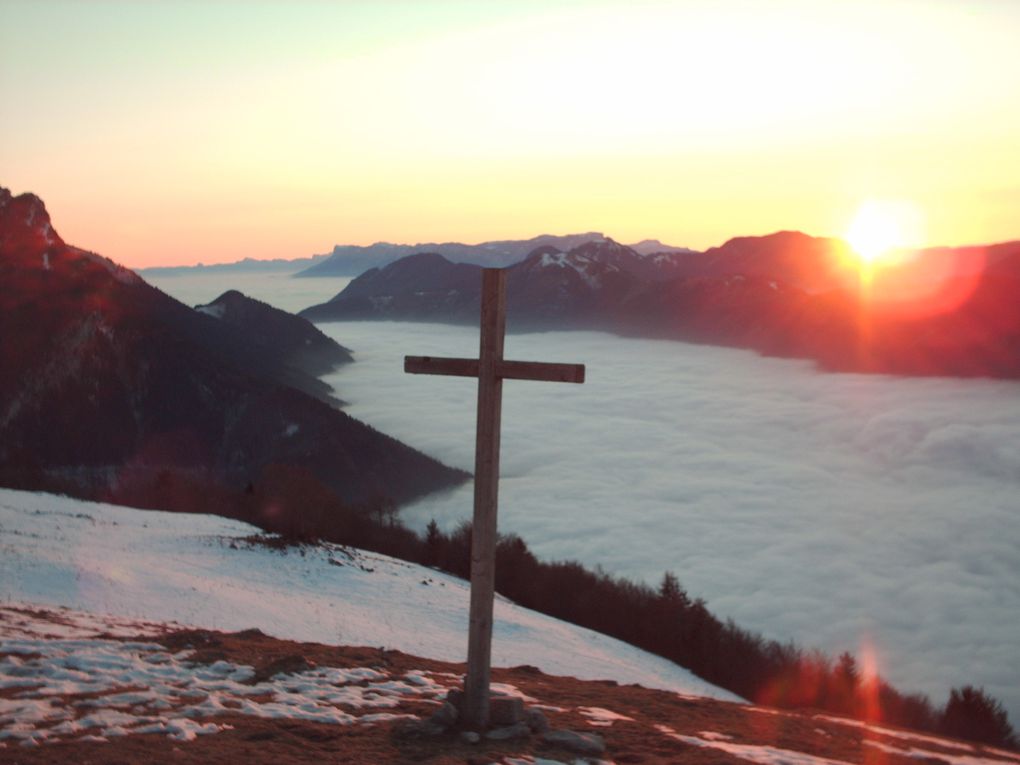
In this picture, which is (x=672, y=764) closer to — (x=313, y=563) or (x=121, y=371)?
(x=313, y=563)

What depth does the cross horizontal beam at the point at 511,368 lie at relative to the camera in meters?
11.0

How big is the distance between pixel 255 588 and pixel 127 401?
135 m

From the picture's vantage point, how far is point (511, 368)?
11.3 meters

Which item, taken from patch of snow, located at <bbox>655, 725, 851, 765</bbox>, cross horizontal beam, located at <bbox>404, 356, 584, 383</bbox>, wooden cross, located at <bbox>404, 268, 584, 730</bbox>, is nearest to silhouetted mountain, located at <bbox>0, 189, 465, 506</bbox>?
cross horizontal beam, located at <bbox>404, 356, 584, 383</bbox>

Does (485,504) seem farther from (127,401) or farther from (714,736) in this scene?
(127,401)

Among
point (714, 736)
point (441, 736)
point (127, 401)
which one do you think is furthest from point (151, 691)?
point (127, 401)

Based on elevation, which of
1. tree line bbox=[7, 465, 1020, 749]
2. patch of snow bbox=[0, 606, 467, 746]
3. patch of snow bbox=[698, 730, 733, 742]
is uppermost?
patch of snow bbox=[0, 606, 467, 746]

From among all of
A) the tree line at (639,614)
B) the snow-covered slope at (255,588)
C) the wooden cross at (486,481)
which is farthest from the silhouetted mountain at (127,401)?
the wooden cross at (486,481)

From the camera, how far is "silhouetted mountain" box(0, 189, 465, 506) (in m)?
142

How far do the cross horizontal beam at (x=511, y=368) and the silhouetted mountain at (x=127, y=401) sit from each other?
130m

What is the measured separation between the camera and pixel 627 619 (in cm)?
6419

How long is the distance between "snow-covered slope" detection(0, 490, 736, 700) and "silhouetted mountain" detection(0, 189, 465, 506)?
99073 mm

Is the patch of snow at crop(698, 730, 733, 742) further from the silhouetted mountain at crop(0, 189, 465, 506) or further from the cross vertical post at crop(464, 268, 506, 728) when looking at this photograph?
the silhouetted mountain at crop(0, 189, 465, 506)

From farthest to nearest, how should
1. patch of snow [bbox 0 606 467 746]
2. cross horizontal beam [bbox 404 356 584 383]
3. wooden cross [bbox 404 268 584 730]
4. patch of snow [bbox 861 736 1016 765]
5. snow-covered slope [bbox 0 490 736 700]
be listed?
snow-covered slope [bbox 0 490 736 700] < patch of snow [bbox 861 736 1016 765] < wooden cross [bbox 404 268 584 730] < cross horizontal beam [bbox 404 356 584 383] < patch of snow [bbox 0 606 467 746]
